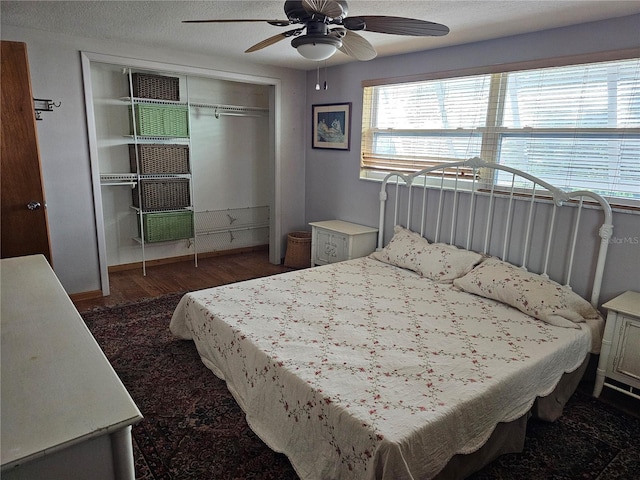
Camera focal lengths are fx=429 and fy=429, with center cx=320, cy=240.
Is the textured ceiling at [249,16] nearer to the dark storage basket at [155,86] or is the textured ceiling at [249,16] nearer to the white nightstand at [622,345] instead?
the dark storage basket at [155,86]

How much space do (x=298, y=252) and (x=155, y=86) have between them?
2195 mm

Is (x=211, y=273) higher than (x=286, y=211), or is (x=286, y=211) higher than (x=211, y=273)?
(x=286, y=211)

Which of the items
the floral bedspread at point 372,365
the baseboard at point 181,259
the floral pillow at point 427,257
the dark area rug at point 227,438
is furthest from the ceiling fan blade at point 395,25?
the baseboard at point 181,259

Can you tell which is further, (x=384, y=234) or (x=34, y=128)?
(x=384, y=234)

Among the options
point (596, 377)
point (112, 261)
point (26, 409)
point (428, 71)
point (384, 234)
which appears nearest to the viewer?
point (26, 409)

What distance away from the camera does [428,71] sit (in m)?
3.48

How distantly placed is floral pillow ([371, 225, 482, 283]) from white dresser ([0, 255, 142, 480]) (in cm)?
239

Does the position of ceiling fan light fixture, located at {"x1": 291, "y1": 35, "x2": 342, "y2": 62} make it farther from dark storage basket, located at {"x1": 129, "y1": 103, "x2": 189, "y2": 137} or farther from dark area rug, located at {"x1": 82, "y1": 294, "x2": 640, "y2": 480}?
dark storage basket, located at {"x1": 129, "y1": 103, "x2": 189, "y2": 137}

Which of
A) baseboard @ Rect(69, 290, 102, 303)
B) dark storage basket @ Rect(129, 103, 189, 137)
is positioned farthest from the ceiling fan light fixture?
baseboard @ Rect(69, 290, 102, 303)

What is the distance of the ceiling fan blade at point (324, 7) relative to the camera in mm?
1693

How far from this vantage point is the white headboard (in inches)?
106

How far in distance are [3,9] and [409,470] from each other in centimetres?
339

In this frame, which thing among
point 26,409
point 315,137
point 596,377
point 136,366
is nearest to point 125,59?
point 315,137

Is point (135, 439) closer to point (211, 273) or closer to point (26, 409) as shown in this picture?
point (26, 409)
